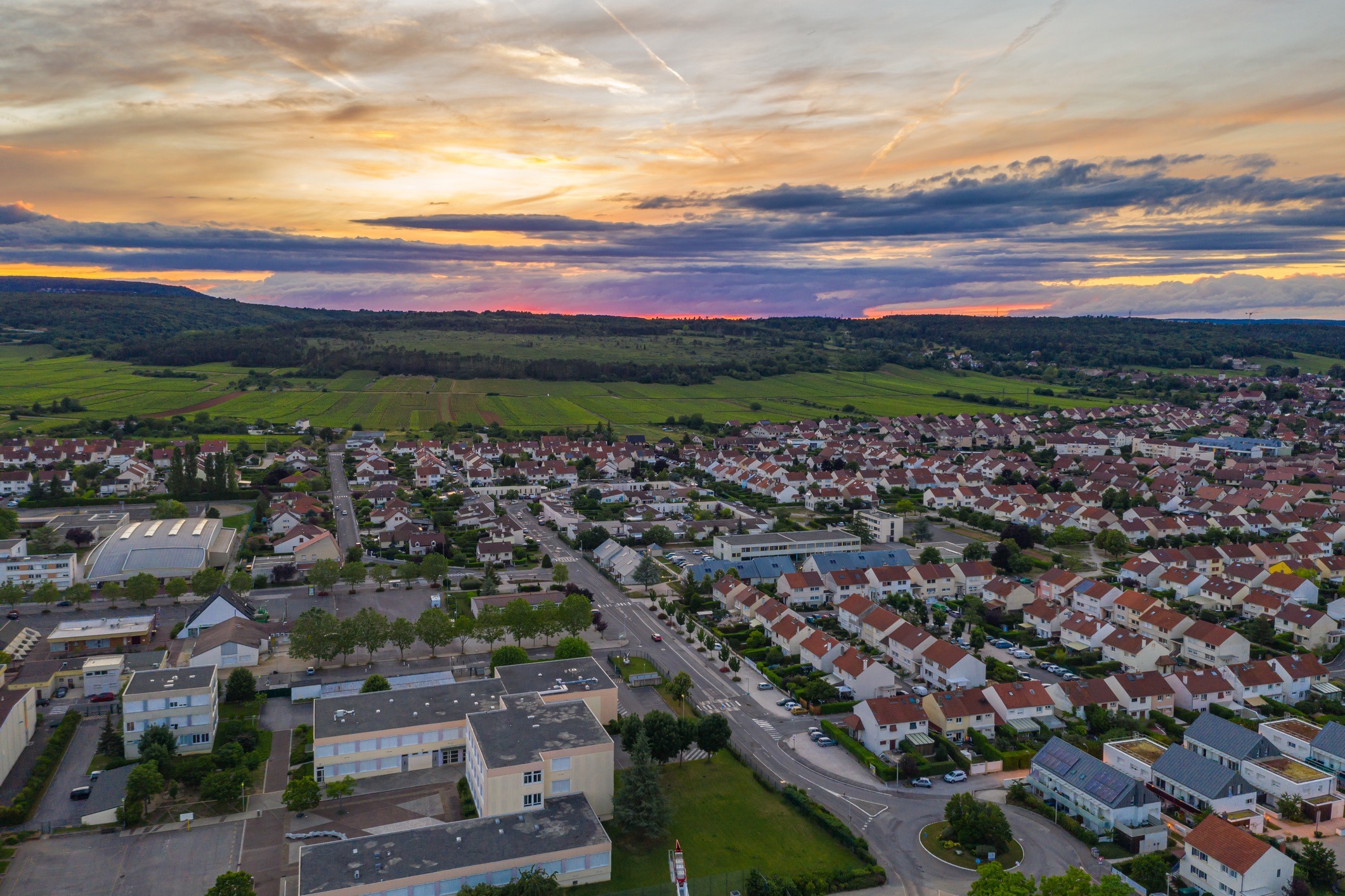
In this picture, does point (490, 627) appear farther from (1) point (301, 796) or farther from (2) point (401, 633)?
(1) point (301, 796)

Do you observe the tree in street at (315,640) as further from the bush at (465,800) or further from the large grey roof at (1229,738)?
the large grey roof at (1229,738)

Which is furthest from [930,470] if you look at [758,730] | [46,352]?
[46,352]

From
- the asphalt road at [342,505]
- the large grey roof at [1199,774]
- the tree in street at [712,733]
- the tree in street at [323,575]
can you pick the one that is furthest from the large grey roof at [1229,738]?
the asphalt road at [342,505]

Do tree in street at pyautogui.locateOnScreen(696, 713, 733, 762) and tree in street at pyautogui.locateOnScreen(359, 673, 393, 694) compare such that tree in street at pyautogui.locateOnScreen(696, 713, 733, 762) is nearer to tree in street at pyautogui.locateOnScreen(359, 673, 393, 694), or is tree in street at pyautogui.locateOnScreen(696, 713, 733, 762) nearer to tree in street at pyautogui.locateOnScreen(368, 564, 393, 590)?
tree in street at pyautogui.locateOnScreen(359, 673, 393, 694)

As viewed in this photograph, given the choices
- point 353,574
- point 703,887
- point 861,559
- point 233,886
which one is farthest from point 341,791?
point 861,559

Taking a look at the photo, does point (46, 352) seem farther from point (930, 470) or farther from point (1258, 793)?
point (1258, 793)

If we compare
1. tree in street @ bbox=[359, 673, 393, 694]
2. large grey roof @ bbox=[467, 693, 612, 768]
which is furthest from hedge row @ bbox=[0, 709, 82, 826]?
large grey roof @ bbox=[467, 693, 612, 768]
